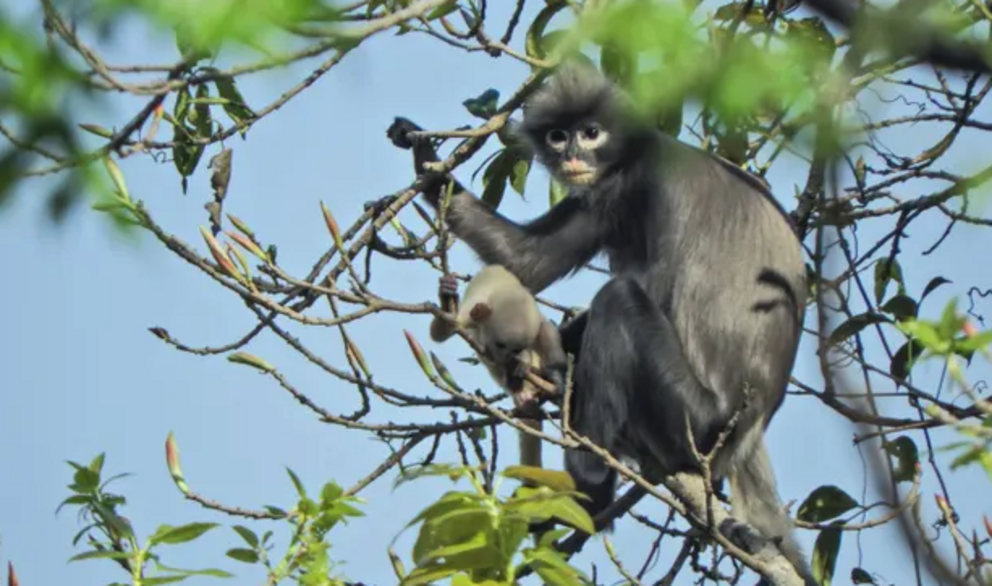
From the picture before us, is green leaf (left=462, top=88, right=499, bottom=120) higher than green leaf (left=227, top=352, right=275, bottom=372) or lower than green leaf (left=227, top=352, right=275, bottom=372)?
higher

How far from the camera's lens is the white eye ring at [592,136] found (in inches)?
252

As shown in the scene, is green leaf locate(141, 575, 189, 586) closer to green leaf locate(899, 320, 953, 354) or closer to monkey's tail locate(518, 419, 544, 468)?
green leaf locate(899, 320, 953, 354)

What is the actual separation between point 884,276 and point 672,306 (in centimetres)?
98

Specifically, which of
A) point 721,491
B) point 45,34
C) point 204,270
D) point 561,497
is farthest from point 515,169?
point 45,34

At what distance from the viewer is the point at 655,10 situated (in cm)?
137

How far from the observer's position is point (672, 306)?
19.6ft

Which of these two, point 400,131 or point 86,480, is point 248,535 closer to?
point 86,480

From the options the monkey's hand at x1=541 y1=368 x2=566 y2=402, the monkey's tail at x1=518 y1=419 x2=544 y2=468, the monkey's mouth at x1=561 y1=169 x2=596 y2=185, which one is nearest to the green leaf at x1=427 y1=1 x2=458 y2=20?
→ the monkey's hand at x1=541 y1=368 x2=566 y2=402

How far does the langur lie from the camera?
18.4ft

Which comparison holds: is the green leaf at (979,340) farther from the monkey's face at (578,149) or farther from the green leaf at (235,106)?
the monkey's face at (578,149)

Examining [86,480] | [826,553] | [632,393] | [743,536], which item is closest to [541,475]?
[86,480]

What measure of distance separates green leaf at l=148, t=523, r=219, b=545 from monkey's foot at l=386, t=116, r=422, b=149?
3511mm

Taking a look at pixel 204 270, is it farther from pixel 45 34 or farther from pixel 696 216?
pixel 696 216

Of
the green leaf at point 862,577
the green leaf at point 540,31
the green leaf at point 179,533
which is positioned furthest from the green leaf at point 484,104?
the green leaf at point 179,533
